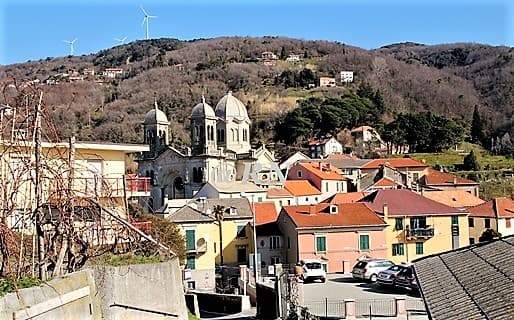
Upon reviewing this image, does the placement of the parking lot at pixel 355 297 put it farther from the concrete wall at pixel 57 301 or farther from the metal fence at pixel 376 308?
the concrete wall at pixel 57 301

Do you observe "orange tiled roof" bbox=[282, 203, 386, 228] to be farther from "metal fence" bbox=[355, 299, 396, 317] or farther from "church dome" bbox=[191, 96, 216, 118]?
"church dome" bbox=[191, 96, 216, 118]

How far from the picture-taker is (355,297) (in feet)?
77.2

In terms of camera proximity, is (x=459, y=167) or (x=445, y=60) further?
(x=445, y=60)

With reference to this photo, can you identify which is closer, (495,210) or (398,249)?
(398,249)

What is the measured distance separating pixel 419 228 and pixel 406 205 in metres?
1.50

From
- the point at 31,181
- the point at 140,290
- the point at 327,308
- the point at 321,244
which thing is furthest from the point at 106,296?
the point at 321,244

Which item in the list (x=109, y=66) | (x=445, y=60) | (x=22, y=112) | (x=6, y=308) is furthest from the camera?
(x=109, y=66)

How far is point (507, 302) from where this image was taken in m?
6.31

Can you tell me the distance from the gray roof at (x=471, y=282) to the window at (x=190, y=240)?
952 inches

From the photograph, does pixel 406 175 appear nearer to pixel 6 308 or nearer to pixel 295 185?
pixel 295 185

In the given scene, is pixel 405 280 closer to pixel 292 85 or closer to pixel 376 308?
pixel 376 308

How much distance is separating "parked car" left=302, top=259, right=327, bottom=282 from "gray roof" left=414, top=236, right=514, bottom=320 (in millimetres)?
17276

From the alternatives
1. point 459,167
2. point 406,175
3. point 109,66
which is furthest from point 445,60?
point 406,175

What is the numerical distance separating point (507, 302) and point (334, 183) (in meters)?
54.7
